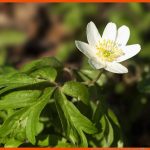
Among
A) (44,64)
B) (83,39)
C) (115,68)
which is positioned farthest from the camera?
(83,39)

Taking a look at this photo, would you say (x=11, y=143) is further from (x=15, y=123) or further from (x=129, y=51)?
(x=129, y=51)

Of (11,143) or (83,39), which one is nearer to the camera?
(11,143)

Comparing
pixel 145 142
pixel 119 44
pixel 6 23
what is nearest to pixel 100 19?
pixel 6 23

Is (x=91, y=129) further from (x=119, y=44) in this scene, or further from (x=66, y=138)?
(x=119, y=44)

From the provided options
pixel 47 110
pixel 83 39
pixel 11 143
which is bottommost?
pixel 11 143

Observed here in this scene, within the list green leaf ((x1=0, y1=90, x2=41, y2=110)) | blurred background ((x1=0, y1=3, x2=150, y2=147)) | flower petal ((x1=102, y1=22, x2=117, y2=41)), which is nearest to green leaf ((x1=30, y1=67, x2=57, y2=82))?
green leaf ((x1=0, y1=90, x2=41, y2=110))

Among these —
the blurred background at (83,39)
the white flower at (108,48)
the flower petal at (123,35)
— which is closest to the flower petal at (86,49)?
the white flower at (108,48)

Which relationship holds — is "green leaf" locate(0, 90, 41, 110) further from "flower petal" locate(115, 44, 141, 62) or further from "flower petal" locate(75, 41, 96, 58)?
"flower petal" locate(115, 44, 141, 62)

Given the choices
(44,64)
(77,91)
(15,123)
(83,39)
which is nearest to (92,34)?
(44,64)
